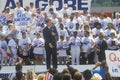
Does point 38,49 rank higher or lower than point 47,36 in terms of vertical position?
lower

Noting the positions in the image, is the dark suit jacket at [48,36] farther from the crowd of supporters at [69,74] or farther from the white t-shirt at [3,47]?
the crowd of supporters at [69,74]

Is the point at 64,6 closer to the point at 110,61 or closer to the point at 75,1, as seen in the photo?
the point at 75,1

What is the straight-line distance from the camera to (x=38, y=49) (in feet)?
72.1

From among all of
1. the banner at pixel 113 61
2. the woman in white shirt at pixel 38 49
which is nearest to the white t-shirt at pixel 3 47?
the woman in white shirt at pixel 38 49

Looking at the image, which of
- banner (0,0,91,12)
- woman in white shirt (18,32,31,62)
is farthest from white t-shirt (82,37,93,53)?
banner (0,0,91,12)

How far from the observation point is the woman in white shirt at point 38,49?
21922 millimetres

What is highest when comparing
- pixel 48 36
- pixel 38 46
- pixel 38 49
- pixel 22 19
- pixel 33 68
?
pixel 22 19

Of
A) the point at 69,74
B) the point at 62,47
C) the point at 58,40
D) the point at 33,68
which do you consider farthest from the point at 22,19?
the point at 69,74

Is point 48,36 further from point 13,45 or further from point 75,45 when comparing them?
point 75,45

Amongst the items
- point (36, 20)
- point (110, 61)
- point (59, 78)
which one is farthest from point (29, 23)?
point (59, 78)

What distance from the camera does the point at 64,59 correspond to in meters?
22.5

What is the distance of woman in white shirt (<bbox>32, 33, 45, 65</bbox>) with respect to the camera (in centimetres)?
2192

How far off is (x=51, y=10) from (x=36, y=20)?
32.7 inches

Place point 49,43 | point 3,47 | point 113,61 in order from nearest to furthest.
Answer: point 113,61 → point 49,43 → point 3,47
